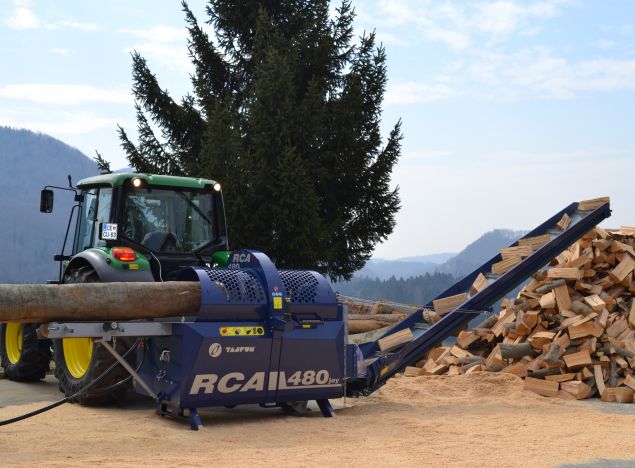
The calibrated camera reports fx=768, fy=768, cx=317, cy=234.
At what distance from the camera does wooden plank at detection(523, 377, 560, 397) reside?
32.9 ft

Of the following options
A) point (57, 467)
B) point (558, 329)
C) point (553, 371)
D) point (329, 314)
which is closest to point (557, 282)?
point (558, 329)

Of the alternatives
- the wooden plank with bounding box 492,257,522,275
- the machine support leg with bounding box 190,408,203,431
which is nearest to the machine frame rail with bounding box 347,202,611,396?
the wooden plank with bounding box 492,257,522,275

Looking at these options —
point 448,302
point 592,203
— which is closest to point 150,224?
point 448,302

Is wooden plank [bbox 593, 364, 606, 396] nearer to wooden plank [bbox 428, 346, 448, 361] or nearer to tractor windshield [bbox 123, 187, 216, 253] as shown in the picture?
wooden plank [bbox 428, 346, 448, 361]

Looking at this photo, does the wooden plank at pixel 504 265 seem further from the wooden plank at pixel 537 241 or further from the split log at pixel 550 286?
the split log at pixel 550 286

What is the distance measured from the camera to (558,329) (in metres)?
10.7

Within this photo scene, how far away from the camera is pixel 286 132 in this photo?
18109mm

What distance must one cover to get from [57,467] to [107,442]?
98cm

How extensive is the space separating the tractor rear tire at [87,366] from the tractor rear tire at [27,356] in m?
2.04

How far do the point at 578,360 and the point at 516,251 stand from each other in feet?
5.61

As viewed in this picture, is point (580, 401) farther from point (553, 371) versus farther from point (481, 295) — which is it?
point (481, 295)

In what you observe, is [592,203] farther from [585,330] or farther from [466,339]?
[466,339]

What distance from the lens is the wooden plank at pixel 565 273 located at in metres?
11.1

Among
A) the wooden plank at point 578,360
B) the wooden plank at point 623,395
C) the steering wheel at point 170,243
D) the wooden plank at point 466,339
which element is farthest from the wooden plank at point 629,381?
the steering wheel at point 170,243
